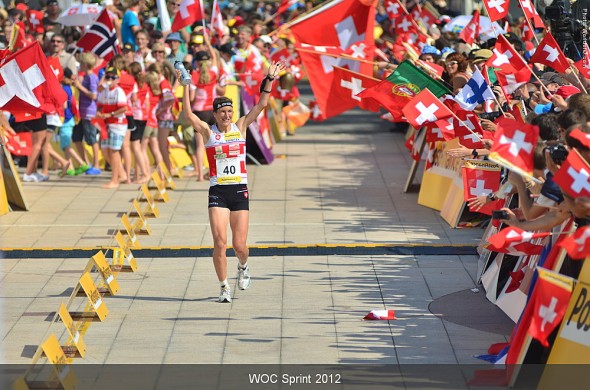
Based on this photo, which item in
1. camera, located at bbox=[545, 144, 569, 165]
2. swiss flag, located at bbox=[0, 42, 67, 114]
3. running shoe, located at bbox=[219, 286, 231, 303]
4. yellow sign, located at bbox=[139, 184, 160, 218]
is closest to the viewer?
camera, located at bbox=[545, 144, 569, 165]

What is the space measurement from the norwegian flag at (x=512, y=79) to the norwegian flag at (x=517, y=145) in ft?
13.0

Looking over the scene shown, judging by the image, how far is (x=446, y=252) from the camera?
43.7ft

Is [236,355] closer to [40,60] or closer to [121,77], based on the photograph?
[40,60]

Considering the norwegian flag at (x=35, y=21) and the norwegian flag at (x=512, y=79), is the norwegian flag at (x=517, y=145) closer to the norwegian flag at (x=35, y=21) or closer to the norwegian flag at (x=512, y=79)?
the norwegian flag at (x=512, y=79)

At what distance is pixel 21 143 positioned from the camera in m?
19.0

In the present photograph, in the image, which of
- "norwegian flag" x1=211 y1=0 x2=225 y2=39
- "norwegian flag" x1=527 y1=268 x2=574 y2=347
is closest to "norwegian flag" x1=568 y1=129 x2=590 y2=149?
"norwegian flag" x1=527 y1=268 x2=574 y2=347

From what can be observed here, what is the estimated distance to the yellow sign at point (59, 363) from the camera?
28.3ft

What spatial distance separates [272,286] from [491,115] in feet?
9.08

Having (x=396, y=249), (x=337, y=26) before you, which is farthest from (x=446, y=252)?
(x=337, y=26)

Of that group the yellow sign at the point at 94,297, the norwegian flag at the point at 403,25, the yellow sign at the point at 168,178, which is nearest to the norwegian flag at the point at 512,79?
the yellow sign at the point at 94,297

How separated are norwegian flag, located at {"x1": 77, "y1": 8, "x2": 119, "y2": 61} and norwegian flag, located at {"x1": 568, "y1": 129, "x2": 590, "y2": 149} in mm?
13135

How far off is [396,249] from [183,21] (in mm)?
7823

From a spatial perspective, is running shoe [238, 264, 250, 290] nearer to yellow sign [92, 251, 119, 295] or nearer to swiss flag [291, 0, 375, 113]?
yellow sign [92, 251, 119, 295]

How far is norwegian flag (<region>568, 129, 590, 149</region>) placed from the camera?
8039 millimetres
